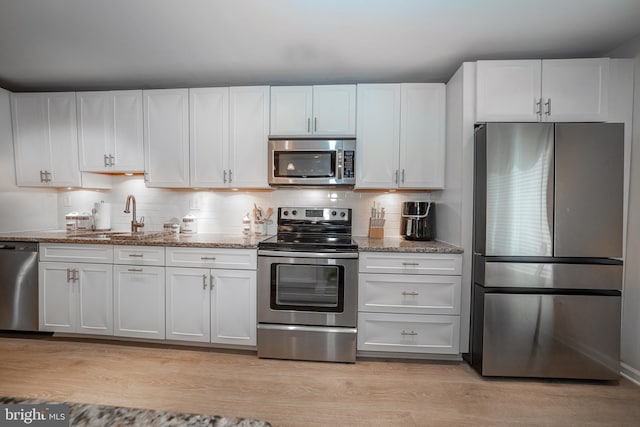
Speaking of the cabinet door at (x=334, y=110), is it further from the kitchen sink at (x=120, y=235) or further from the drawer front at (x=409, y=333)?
the kitchen sink at (x=120, y=235)

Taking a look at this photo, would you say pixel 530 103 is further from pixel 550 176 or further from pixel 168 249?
pixel 168 249

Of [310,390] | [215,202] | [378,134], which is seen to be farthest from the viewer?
[215,202]

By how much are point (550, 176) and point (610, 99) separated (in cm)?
86

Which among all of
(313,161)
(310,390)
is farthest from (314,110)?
(310,390)

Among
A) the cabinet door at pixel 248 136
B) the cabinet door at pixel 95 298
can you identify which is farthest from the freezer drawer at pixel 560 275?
the cabinet door at pixel 95 298

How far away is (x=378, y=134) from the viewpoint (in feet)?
8.85

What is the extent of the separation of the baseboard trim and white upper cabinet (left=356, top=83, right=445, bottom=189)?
1.94 meters

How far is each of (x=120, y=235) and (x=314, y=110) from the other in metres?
2.22

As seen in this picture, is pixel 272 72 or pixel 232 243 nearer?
pixel 232 243

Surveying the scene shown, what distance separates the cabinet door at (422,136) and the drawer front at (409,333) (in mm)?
1179

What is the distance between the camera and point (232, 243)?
246 centimetres

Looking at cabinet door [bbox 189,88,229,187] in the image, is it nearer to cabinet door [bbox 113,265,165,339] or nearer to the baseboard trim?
→ cabinet door [bbox 113,265,165,339]

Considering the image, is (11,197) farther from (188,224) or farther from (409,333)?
(409,333)

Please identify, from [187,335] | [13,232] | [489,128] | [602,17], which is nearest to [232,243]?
[187,335]
